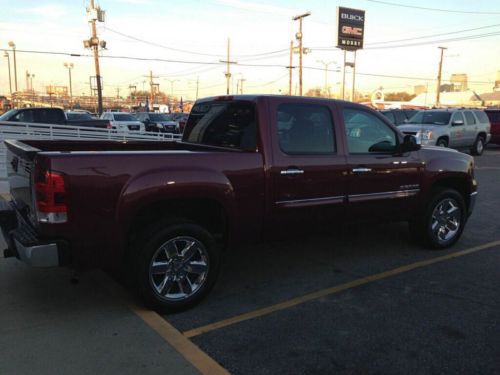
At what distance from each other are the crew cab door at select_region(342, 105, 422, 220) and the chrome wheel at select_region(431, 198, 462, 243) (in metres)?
0.50

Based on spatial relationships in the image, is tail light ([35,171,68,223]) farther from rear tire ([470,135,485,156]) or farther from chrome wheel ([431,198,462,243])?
rear tire ([470,135,485,156])

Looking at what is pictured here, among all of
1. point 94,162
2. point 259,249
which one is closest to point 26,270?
point 94,162

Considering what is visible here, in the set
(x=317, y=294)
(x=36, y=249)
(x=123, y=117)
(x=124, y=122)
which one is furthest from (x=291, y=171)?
(x=123, y=117)

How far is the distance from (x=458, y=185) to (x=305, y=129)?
104 inches

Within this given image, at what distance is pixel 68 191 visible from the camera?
134 inches

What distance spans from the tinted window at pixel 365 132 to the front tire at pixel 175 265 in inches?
77.8

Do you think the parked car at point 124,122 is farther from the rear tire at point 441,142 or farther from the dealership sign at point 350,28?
the dealership sign at point 350,28

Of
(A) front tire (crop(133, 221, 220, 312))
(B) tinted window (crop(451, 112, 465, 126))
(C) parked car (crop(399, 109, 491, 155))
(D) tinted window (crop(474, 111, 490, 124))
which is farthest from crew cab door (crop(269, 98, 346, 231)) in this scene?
(D) tinted window (crop(474, 111, 490, 124))

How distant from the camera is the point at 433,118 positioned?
17578 millimetres

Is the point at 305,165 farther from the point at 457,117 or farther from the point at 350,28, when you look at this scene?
the point at 350,28

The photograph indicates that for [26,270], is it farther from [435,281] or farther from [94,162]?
[435,281]

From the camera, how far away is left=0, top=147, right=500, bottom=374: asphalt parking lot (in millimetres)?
3186

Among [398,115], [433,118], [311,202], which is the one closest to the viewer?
[311,202]

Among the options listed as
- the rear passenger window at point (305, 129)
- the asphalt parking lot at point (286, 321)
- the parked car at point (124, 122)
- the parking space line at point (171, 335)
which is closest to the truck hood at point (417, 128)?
the asphalt parking lot at point (286, 321)
